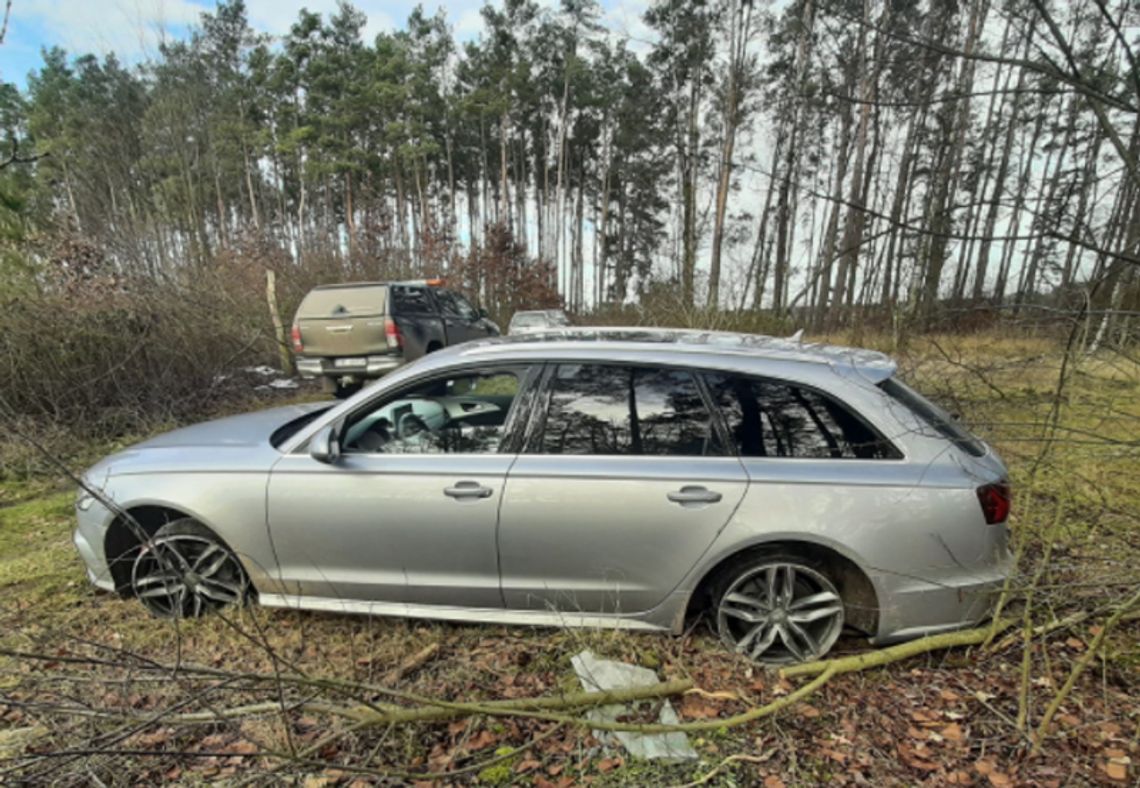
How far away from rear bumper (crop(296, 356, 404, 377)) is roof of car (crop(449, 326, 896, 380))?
19.1 ft

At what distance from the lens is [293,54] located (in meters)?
27.2

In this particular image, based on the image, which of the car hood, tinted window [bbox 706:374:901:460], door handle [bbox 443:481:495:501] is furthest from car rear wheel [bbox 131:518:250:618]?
tinted window [bbox 706:374:901:460]

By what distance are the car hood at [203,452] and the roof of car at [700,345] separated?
127 cm

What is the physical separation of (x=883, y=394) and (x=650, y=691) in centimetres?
177

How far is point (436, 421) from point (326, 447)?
22.7 inches

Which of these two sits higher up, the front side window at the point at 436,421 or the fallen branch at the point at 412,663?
the front side window at the point at 436,421

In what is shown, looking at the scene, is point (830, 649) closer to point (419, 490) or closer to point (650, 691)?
point (650, 691)

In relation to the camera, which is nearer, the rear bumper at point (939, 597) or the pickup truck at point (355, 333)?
the rear bumper at point (939, 597)

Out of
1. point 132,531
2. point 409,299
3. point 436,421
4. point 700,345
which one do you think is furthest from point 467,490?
point 409,299

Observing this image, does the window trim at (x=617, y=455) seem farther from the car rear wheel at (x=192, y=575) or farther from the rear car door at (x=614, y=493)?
the car rear wheel at (x=192, y=575)

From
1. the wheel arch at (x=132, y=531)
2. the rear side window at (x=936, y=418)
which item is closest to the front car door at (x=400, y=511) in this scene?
the wheel arch at (x=132, y=531)

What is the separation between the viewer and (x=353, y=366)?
8336 millimetres

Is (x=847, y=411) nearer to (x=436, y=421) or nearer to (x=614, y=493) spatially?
(x=614, y=493)

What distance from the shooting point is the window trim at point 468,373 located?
103 inches
